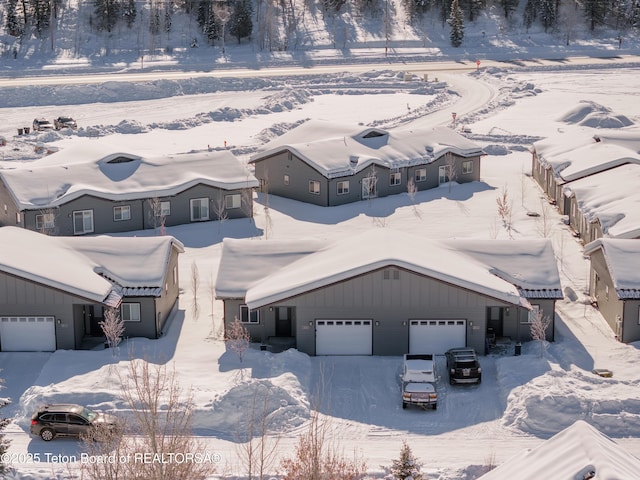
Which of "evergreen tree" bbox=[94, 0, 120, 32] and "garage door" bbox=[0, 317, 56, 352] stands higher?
"evergreen tree" bbox=[94, 0, 120, 32]

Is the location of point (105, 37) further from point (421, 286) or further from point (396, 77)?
point (421, 286)

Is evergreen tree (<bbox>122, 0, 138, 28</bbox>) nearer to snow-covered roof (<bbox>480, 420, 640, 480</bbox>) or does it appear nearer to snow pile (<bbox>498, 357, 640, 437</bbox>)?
snow pile (<bbox>498, 357, 640, 437</bbox>)

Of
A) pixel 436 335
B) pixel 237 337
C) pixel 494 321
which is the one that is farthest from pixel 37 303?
pixel 494 321

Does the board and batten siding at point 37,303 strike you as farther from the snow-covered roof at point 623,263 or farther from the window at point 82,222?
the snow-covered roof at point 623,263

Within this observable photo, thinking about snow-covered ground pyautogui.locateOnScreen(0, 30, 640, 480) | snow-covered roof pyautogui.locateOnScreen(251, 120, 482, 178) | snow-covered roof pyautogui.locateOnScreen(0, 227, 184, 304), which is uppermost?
snow-covered roof pyautogui.locateOnScreen(251, 120, 482, 178)

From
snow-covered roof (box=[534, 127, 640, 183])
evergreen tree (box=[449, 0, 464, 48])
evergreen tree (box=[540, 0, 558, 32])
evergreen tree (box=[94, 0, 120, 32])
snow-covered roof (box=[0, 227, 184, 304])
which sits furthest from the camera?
evergreen tree (box=[540, 0, 558, 32])

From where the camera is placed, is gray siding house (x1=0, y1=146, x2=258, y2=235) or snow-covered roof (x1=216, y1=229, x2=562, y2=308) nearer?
snow-covered roof (x1=216, y1=229, x2=562, y2=308)

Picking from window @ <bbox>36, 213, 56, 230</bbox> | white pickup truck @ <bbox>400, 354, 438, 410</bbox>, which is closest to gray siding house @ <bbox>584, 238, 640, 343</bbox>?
white pickup truck @ <bbox>400, 354, 438, 410</bbox>
